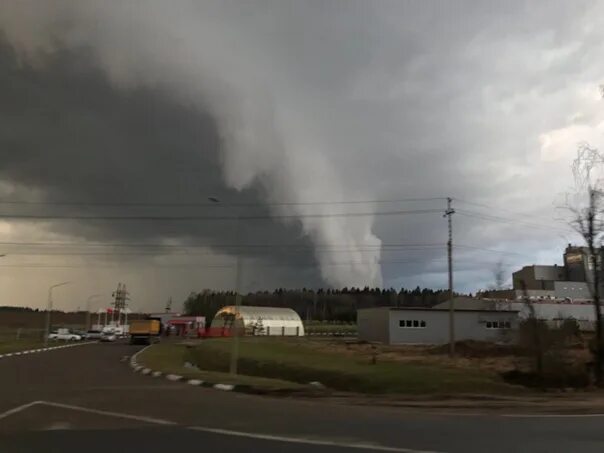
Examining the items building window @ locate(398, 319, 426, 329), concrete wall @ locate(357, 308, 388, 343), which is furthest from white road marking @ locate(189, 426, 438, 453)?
building window @ locate(398, 319, 426, 329)

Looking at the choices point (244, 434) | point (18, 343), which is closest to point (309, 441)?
point (244, 434)

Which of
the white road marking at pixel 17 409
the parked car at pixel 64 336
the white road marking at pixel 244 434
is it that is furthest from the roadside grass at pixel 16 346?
the white road marking at pixel 244 434

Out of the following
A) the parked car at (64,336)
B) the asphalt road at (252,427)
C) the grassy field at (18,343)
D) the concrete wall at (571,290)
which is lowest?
the asphalt road at (252,427)

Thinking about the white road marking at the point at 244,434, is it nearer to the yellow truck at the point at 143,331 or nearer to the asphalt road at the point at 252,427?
the asphalt road at the point at 252,427

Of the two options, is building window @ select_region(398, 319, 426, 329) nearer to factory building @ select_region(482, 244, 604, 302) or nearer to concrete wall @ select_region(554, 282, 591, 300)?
factory building @ select_region(482, 244, 604, 302)

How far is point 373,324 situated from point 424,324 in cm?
720

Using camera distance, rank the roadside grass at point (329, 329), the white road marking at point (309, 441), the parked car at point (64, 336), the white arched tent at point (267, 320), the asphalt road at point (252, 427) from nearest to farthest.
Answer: the white road marking at point (309, 441) < the asphalt road at point (252, 427) < the parked car at point (64, 336) < the white arched tent at point (267, 320) < the roadside grass at point (329, 329)

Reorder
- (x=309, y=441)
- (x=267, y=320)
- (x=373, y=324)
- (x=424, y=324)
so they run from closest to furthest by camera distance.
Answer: (x=309, y=441)
(x=424, y=324)
(x=373, y=324)
(x=267, y=320)

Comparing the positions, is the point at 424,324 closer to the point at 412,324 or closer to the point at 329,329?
the point at 412,324

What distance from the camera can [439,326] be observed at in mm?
83750

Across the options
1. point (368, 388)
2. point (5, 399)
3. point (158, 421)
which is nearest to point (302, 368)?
point (368, 388)

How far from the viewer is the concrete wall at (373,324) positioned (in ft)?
268

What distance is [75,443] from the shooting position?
1034 centimetres

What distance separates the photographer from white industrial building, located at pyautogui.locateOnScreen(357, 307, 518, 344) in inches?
3201
